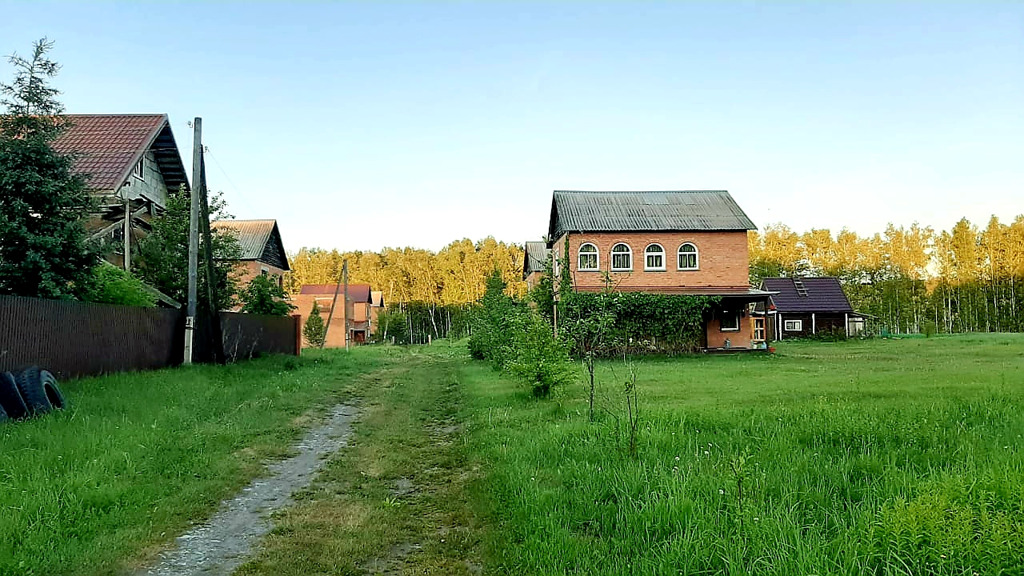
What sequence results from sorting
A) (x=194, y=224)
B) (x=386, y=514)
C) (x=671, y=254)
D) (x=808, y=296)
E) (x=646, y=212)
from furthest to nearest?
(x=808, y=296) < (x=646, y=212) < (x=671, y=254) < (x=194, y=224) < (x=386, y=514)

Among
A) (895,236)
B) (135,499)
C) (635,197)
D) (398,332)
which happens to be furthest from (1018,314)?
(135,499)

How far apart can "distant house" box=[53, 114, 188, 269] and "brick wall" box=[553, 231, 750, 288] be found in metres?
15.9

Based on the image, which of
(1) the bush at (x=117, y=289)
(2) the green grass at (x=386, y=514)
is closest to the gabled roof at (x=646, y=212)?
(1) the bush at (x=117, y=289)

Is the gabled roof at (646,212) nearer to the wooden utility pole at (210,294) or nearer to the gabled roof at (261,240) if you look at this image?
the wooden utility pole at (210,294)

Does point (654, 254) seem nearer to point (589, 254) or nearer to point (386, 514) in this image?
point (589, 254)

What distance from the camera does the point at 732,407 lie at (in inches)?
377

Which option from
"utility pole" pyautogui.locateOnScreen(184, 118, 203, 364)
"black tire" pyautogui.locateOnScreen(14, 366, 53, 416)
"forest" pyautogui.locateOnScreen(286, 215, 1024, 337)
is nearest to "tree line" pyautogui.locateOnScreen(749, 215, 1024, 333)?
"forest" pyautogui.locateOnScreen(286, 215, 1024, 337)

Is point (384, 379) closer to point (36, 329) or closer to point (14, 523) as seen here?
point (36, 329)

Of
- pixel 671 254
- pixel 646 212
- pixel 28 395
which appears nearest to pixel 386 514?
pixel 28 395

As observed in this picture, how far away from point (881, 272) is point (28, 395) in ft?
224

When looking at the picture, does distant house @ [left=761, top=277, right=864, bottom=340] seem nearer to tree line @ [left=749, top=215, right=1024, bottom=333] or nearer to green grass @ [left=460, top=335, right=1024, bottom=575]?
tree line @ [left=749, top=215, right=1024, bottom=333]

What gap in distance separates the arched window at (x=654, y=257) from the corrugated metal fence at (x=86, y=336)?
1703 centimetres

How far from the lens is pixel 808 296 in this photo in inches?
1950

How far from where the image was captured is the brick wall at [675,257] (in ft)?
95.5
